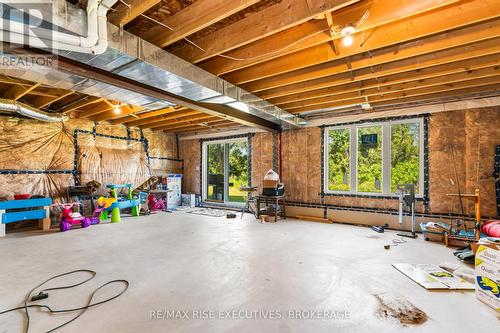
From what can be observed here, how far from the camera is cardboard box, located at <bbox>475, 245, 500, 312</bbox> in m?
2.08

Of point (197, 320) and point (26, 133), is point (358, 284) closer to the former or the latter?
point (197, 320)

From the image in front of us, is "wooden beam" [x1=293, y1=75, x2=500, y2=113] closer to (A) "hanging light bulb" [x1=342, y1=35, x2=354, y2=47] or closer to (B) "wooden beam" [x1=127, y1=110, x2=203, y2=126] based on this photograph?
(A) "hanging light bulb" [x1=342, y1=35, x2=354, y2=47]

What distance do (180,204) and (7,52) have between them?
6424 millimetres

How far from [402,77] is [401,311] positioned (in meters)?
3.28

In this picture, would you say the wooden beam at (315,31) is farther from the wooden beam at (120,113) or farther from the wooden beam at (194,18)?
the wooden beam at (120,113)

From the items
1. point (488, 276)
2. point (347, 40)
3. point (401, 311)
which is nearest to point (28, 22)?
point (347, 40)

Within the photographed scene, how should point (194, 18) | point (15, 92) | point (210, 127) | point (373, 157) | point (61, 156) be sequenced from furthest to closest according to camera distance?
point (210, 127)
point (61, 156)
point (373, 157)
point (15, 92)
point (194, 18)

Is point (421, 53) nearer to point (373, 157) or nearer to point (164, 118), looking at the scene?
point (373, 157)

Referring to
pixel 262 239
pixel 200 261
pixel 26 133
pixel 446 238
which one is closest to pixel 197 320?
pixel 200 261

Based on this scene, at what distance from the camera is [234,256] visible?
3.29m

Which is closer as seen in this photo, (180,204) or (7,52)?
(7,52)

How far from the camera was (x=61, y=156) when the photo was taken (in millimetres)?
5867

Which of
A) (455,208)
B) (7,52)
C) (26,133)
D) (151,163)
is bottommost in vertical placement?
(455,208)

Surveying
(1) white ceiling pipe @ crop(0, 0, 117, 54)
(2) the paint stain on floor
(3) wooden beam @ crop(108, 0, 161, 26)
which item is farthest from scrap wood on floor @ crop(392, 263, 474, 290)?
(1) white ceiling pipe @ crop(0, 0, 117, 54)
